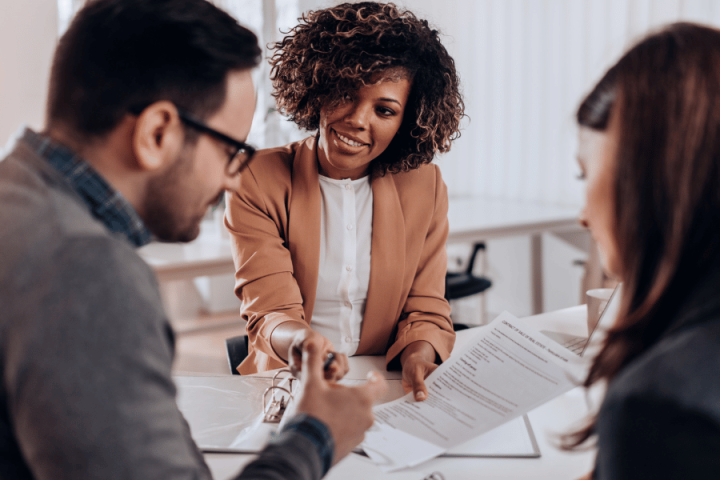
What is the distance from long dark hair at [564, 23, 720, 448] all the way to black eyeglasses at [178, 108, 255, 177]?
417mm

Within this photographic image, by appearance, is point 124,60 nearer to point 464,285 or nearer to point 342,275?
point 342,275

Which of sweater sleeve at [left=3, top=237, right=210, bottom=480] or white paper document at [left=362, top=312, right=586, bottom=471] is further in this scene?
white paper document at [left=362, top=312, right=586, bottom=471]

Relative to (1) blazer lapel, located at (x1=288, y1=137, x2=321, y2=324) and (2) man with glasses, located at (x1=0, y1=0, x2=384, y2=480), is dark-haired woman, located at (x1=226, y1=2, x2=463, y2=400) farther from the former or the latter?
(2) man with glasses, located at (x1=0, y1=0, x2=384, y2=480)

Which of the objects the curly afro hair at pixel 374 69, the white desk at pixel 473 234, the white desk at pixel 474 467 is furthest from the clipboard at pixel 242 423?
the white desk at pixel 473 234

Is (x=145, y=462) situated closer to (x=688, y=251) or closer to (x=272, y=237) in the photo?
(x=688, y=251)

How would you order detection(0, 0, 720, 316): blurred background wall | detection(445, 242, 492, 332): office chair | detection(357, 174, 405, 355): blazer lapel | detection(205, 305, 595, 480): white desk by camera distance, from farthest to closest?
detection(0, 0, 720, 316): blurred background wall
detection(445, 242, 492, 332): office chair
detection(357, 174, 405, 355): blazer lapel
detection(205, 305, 595, 480): white desk

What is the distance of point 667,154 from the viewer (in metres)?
0.53

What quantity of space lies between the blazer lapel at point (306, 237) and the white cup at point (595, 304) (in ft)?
2.12

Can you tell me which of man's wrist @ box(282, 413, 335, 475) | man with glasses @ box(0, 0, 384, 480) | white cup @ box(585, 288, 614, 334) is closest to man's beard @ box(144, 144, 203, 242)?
man with glasses @ box(0, 0, 384, 480)

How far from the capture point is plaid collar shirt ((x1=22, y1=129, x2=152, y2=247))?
1.94ft

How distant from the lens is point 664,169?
0.53 meters

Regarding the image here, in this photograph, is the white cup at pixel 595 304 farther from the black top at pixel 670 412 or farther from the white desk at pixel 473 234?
the white desk at pixel 473 234

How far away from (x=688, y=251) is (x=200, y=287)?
383 cm

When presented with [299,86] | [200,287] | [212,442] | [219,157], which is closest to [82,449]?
[219,157]
